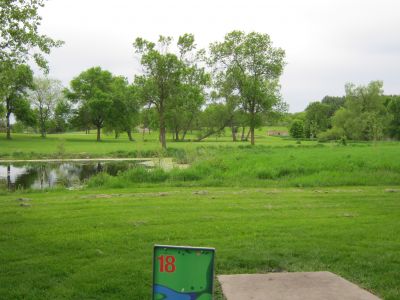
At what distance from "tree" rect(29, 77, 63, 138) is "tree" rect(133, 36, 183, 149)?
3177 cm

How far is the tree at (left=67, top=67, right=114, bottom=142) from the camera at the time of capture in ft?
214

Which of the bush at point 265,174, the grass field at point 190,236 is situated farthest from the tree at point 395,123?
the grass field at point 190,236

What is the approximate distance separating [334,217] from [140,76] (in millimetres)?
38525

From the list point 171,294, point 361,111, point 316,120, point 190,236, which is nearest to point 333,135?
point 361,111

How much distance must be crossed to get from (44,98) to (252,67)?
39.6m

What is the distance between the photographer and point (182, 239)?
22.8 feet

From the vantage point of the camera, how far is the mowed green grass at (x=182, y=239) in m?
5.10

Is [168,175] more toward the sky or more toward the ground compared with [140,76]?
more toward the ground

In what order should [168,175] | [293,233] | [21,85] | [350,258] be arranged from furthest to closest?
[21,85], [168,175], [293,233], [350,258]

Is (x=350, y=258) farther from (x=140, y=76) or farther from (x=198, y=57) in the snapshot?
(x=198, y=57)

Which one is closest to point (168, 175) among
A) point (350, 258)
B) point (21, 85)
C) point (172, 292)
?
point (350, 258)

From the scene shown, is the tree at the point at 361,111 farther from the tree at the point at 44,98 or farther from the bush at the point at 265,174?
the bush at the point at 265,174

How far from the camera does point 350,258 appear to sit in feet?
19.6

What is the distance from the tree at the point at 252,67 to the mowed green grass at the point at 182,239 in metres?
40.5
